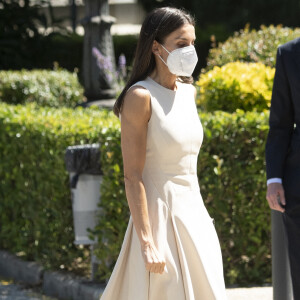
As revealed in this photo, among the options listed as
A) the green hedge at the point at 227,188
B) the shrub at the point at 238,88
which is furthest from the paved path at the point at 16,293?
the shrub at the point at 238,88

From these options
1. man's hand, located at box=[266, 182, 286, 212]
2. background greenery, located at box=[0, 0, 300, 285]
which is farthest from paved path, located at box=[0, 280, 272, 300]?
man's hand, located at box=[266, 182, 286, 212]

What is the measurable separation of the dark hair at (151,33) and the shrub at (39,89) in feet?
28.9

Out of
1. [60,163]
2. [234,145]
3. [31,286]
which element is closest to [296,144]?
[234,145]

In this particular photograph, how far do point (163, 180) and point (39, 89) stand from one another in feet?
30.1

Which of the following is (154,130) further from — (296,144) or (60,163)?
(60,163)

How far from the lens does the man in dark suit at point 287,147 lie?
10.9 ft

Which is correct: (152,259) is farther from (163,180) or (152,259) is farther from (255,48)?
→ (255,48)

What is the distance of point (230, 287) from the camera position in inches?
211

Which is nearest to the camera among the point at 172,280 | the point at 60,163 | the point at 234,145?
the point at 172,280

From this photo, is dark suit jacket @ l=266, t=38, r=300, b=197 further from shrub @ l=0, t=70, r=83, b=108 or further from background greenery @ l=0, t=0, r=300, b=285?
shrub @ l=0, t=70, r=83, b=108

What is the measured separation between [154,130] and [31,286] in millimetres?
3377

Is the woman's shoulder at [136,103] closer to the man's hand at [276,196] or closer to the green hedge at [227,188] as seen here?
the man's hand at [276,196]

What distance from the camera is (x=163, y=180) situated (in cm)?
308

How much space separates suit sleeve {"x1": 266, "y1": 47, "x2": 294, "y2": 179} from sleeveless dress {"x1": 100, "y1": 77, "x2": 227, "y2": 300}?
0.43 m
